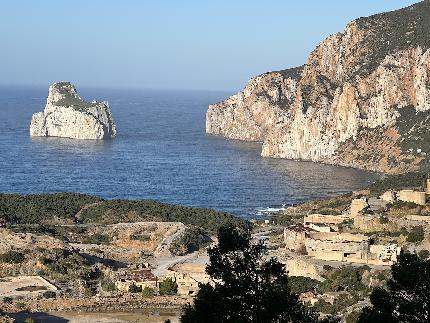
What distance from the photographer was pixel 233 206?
11106cm

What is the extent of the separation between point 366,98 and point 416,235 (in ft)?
399

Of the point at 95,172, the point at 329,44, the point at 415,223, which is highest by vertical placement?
the point at 329,44

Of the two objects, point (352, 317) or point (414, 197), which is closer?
point (352, 317)

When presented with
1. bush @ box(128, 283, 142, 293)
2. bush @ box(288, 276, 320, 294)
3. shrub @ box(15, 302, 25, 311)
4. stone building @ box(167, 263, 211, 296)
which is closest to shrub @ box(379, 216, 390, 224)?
bush @ box(288, 276, 320, 294)

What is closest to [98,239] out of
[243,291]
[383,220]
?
[383,220]

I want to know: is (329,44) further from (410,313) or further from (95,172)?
(410,313)

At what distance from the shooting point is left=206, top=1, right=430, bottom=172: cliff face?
156 metres

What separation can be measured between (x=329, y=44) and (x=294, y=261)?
142 metres

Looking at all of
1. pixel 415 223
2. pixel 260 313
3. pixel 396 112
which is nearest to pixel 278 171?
pixel 396 112

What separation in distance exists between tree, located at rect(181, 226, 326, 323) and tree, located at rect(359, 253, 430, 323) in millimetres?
2138

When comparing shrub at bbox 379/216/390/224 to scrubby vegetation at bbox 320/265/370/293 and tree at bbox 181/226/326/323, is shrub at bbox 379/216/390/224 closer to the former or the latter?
scrubby vegetation at bbox 320/265/370/293

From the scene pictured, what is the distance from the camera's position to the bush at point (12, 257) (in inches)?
2375

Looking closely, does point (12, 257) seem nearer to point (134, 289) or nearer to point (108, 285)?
point (108, 285)

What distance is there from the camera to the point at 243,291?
2445 centimetres
